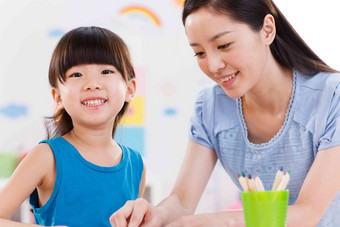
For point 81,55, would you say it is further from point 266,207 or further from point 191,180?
point 266,207

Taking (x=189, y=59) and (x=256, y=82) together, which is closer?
(x=256, y=82)

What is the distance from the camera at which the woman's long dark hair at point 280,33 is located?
1341 millimetres

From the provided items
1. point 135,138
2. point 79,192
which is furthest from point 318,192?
point 135,138

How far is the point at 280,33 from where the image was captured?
1.51 meters

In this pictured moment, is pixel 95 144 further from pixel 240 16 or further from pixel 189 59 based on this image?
pixel 189 59

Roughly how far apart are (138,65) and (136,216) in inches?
111

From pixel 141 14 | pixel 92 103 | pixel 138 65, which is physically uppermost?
pixel 141 14

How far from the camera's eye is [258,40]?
137 centimetres

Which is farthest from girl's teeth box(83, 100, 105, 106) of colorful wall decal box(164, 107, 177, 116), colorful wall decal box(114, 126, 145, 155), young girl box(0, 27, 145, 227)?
colorful wall decal box(164, 107, 177, 116)

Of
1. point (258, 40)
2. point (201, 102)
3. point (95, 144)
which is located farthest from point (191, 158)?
point (258, 40)

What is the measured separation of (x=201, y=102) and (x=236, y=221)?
2.09 feet

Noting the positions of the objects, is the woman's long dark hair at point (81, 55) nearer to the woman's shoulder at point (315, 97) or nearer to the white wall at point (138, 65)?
the woman's shoulder at point (315, 97)

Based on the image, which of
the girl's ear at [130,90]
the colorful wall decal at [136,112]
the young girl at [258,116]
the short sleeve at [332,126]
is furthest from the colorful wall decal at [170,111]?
the short sleeve at [332,126]

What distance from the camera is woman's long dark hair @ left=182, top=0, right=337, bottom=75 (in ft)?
4.40
